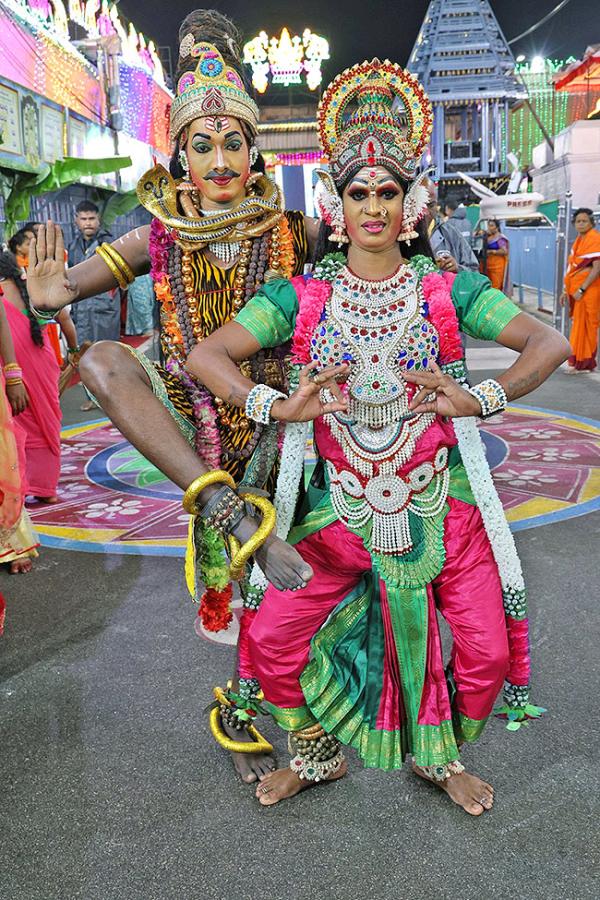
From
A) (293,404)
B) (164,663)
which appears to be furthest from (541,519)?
(293,404)

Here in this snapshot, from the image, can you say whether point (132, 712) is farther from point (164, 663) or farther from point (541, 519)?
point (541, 519)

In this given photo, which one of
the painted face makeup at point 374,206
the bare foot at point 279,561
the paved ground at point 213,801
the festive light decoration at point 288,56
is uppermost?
the festive light decoration at point 288,56

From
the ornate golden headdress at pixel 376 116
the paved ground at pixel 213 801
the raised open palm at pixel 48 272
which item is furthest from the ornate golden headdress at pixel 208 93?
the paved ground at pixel 213 801

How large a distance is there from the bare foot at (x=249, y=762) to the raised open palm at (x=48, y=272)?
138 cm

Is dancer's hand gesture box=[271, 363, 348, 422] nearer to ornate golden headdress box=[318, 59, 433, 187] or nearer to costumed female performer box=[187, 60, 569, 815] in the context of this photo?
costumed female performer box=[187, 60, 569, 815]

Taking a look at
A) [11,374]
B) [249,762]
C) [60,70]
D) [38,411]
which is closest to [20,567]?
[11,374]

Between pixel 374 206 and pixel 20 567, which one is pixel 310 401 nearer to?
pixel 374 206

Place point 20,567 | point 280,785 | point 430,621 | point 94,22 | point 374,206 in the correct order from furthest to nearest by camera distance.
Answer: point 94,22 → point 20,567 → point 280,785 → point 430,621 → point 374,206

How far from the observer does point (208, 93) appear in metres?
2.29

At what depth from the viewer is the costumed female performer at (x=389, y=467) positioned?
2.00 metres

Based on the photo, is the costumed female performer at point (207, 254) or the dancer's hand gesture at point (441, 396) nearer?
the dancer's hand gesture at point (441, 396)

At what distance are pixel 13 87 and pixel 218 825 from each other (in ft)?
27.4

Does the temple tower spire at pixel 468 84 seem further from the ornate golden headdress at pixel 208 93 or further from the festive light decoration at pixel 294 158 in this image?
the ornate golden headdress at pixel 208 93

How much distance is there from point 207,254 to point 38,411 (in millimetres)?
2799
